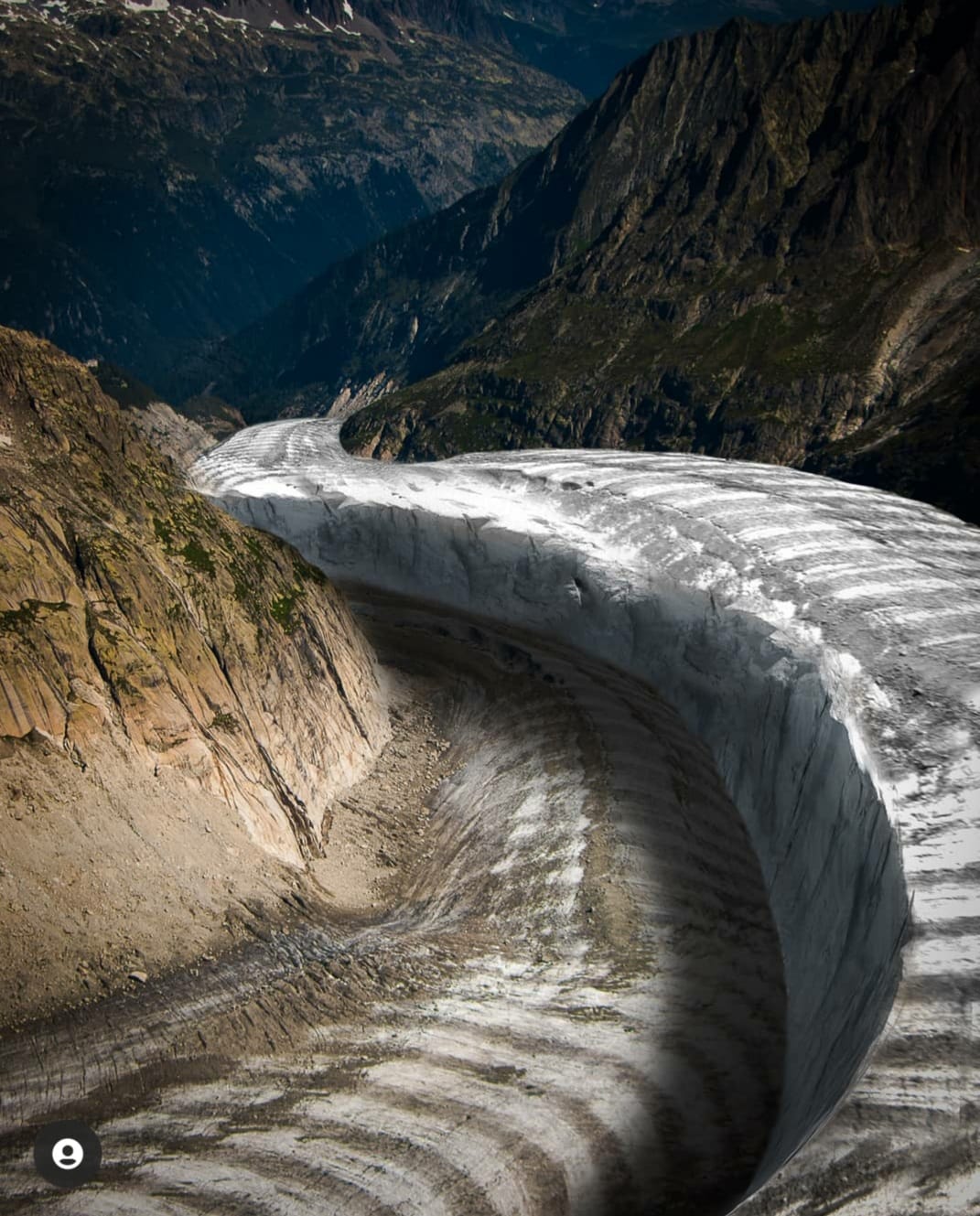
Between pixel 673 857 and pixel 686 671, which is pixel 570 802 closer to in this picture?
pixel 673 857

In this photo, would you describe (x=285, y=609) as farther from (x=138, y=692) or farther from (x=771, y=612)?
(x=771, y=612)

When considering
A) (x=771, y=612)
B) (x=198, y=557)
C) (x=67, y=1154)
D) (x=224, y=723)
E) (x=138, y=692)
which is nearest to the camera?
(x=67, y=1154)

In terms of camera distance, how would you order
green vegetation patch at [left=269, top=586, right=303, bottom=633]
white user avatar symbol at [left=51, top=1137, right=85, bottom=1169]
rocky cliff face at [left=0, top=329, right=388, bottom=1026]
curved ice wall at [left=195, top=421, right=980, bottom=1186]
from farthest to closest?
green vegetation patch at [left=269, top=586, right=303, bottom=633], curved ice wall at [left=195, top=421, right=980, bottom=1186], rocky cliff face at [left=0, top=329, right=388, bottom=1026], white user avatar symbol at [left=51, top=1137, right=85, bottom=1169]

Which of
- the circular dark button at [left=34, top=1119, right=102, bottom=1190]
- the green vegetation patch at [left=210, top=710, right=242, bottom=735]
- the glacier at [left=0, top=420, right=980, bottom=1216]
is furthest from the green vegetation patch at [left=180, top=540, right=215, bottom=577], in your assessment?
the circular dark button at [left=34, top=1119, right=102, bottom=1190]

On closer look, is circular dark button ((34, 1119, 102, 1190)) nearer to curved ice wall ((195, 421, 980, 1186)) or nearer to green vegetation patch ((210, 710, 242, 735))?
green vegetation patch ((210, 710, 242, 735))

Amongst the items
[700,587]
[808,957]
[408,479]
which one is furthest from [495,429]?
[808,957]

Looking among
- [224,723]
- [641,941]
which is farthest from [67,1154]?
[641,941]

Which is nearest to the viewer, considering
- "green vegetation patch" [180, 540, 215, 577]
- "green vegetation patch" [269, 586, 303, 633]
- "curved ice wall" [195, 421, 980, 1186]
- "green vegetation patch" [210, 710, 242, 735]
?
"curved ice wall" [195, 421, 980, 1186]
